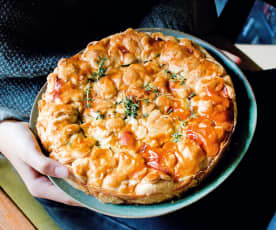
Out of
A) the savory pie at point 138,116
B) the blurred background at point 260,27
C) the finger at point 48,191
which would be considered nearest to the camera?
the savory pie at point 138,116

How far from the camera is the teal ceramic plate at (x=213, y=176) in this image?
0.84 meters

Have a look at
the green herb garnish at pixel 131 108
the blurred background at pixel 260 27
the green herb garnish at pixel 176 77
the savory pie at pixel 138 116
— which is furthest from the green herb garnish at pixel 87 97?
the blurred background at pixel 260 27

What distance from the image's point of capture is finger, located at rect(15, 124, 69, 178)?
2.77ft

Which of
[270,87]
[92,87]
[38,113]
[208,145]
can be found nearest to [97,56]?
[92,87]

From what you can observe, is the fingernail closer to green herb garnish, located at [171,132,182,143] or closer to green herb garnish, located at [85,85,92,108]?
green herb garnish, located at [85,85,92,108]

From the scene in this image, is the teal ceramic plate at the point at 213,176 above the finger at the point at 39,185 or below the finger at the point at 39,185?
above

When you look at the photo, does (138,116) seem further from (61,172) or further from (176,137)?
(61,172)

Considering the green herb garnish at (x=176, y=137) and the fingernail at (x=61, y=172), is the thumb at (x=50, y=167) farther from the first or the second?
the green herb garnish at (x=176, y=137)

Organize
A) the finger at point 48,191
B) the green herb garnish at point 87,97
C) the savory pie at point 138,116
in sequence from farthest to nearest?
the finger at point 48,191, the green herb garnish at point 87,97, the savory pie at point 138,116

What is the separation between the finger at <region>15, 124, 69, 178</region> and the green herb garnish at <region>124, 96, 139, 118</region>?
0.26 meters

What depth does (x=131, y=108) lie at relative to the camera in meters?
0.92

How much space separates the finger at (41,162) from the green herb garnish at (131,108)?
256 mm

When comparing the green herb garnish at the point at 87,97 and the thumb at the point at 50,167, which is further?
the green herb garnish at the point at 87,97

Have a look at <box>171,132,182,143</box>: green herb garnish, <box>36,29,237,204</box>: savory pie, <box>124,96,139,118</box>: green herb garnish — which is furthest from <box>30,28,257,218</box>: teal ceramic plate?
<box>124,96,139,118</box>: green herb garnish
